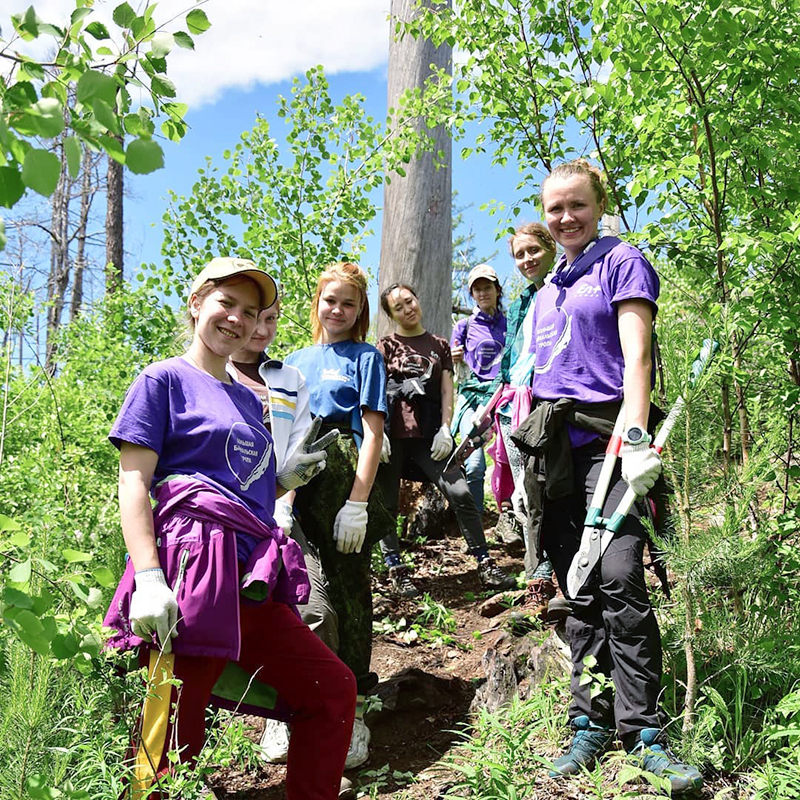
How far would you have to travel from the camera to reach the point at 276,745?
3.21 m

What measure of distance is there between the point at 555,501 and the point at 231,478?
1221mm

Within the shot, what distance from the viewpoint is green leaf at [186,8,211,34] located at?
1.27 m

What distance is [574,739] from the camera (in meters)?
2.71

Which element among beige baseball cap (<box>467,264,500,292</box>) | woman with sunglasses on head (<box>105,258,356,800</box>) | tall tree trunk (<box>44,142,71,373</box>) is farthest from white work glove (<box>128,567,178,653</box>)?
tall tree trunk (<box>44,142,71,373</box>)

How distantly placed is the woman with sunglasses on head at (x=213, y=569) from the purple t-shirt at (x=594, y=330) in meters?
1.02

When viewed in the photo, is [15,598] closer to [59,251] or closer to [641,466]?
[641,466]

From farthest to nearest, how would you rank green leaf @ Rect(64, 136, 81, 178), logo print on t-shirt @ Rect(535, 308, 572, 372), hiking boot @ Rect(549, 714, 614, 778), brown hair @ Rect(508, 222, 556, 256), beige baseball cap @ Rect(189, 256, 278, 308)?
brown hair @ Rect(508, 222, 556, 256) < logo print on t-shirt @ Rect(535, 308, 572, 372) < hiking boot @ Rect(549, 714, 614, 778) < beige baseball cap @ Rect(189, 256, 278, 308) < green leaf @ Rect(64, 136, 81, 178)

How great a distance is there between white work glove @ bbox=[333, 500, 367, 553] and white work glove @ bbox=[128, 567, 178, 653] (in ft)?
4.09

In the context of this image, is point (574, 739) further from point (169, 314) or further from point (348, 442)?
point (169, 314)

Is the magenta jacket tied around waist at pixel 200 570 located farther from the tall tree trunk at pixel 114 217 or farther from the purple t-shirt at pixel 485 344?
the tall tree trunk at pixel 114 217

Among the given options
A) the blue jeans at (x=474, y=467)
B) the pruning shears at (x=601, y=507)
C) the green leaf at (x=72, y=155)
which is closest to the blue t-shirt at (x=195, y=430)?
the pruning shears at (x=601, y=507)

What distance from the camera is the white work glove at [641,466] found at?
2.45 metres

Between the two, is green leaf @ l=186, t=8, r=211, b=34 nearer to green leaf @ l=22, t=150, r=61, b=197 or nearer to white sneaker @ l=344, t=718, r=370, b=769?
green leaf @ l=22, t=150, r=61, b=197

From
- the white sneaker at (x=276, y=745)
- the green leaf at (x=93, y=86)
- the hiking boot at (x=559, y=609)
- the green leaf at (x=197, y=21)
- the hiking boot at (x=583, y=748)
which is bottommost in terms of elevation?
the white sneaker at (x=276, y=745)
